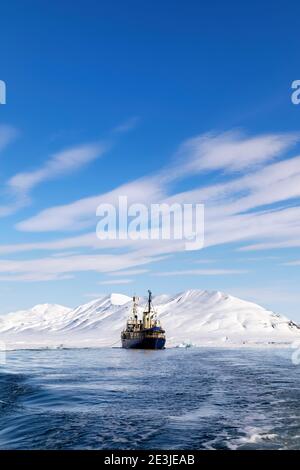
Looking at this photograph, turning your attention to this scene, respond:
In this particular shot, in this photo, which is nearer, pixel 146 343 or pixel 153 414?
pixel 153 414

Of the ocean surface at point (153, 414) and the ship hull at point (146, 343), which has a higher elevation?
the ocean surface at point (153, 414)

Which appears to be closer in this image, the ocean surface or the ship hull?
the ocean surface

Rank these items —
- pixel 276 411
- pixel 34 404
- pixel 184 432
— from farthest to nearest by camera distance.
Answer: pixel 34 404
pixel 276 411
pixel 184 432

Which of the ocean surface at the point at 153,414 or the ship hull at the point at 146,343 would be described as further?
the ship hull at the point at 146,343

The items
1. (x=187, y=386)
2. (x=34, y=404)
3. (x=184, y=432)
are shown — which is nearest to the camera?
(x=184, y=432)

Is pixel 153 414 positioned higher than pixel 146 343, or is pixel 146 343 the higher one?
pixel 153 414

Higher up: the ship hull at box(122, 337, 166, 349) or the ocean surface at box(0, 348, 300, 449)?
the ocean surface at box(0, 348, 300, 449)
